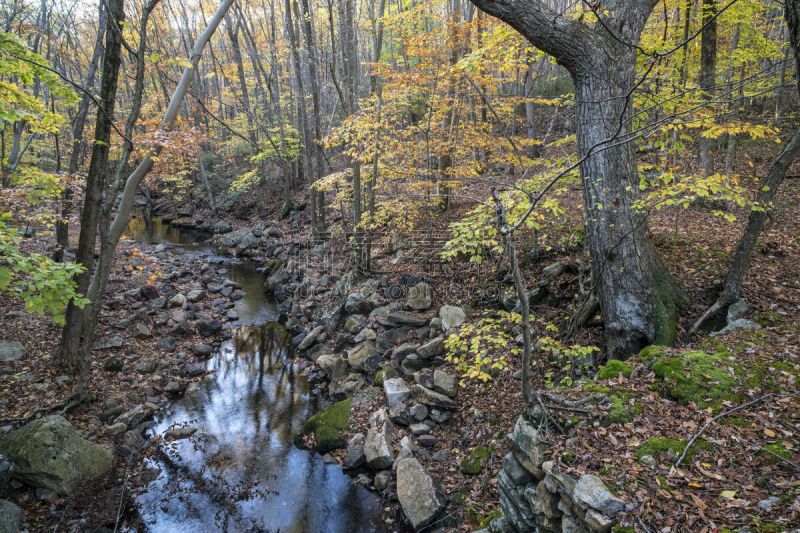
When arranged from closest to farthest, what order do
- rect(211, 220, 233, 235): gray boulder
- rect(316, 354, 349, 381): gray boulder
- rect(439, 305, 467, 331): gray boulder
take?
rect(439, 305, 467, 331): gray boulder < rect(316, 354, 349, 381): gray boulder < rect(211, 220, 233, 235): gray boulder

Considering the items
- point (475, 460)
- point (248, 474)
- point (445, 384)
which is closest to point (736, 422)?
point (475, 460)

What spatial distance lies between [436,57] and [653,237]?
688cm

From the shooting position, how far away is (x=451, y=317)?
26.4 feet

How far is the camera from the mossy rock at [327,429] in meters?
6.81

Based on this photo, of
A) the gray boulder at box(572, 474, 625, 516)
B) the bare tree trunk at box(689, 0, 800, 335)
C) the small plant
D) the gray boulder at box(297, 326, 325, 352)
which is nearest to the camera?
the gray boulder at box(572, 474, 625, 516)

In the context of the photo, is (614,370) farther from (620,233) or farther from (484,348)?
(484,348)

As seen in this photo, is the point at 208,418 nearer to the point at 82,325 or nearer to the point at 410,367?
the point at 82,325

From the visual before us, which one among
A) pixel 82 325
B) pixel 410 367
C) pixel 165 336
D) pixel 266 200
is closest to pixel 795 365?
pixel 410 367

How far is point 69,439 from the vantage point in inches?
217

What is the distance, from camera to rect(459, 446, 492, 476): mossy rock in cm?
538

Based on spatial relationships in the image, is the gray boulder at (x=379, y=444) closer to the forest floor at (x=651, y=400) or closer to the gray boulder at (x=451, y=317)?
the forest floor at (x=651, y=400)

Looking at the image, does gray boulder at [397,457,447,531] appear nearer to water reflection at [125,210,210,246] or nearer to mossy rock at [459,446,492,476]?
mossy rock at [459,446,492,476]

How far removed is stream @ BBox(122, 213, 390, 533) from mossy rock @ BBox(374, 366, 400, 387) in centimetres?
154

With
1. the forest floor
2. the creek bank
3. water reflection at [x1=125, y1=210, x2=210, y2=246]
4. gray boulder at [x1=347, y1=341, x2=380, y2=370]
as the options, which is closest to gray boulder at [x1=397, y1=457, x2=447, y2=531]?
the forest floor
